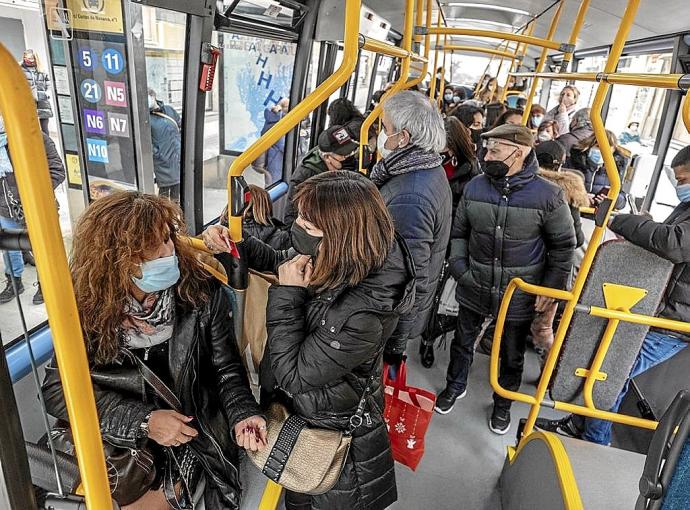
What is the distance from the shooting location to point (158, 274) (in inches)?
62.3

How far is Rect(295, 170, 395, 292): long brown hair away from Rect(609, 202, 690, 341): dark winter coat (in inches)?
50.2

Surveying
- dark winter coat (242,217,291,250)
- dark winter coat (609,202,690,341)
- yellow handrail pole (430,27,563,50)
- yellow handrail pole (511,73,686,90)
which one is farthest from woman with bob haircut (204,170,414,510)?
yellow handrail pole (430,27,563,50)

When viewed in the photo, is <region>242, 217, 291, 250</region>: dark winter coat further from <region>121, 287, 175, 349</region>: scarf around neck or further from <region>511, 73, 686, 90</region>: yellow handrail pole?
<region>511, 73, 686, 90</region>: yellow handrail pole

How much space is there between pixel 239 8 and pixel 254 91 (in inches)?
52.7

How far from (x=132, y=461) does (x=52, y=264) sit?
112 centimetres

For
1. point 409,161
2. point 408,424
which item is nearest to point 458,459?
point 408,424

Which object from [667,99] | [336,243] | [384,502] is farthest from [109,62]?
[667,99]

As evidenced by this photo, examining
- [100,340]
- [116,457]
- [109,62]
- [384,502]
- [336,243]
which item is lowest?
[384,502]

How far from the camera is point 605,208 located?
197 cm

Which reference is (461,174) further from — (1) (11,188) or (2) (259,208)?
(1) (11,188)

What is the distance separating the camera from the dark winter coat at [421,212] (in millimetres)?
2305

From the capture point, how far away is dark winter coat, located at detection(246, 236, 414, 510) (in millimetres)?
1521

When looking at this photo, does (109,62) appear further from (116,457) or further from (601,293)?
(601,293)

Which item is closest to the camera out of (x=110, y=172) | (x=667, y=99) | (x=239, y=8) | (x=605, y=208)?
(x=605, y=208)
